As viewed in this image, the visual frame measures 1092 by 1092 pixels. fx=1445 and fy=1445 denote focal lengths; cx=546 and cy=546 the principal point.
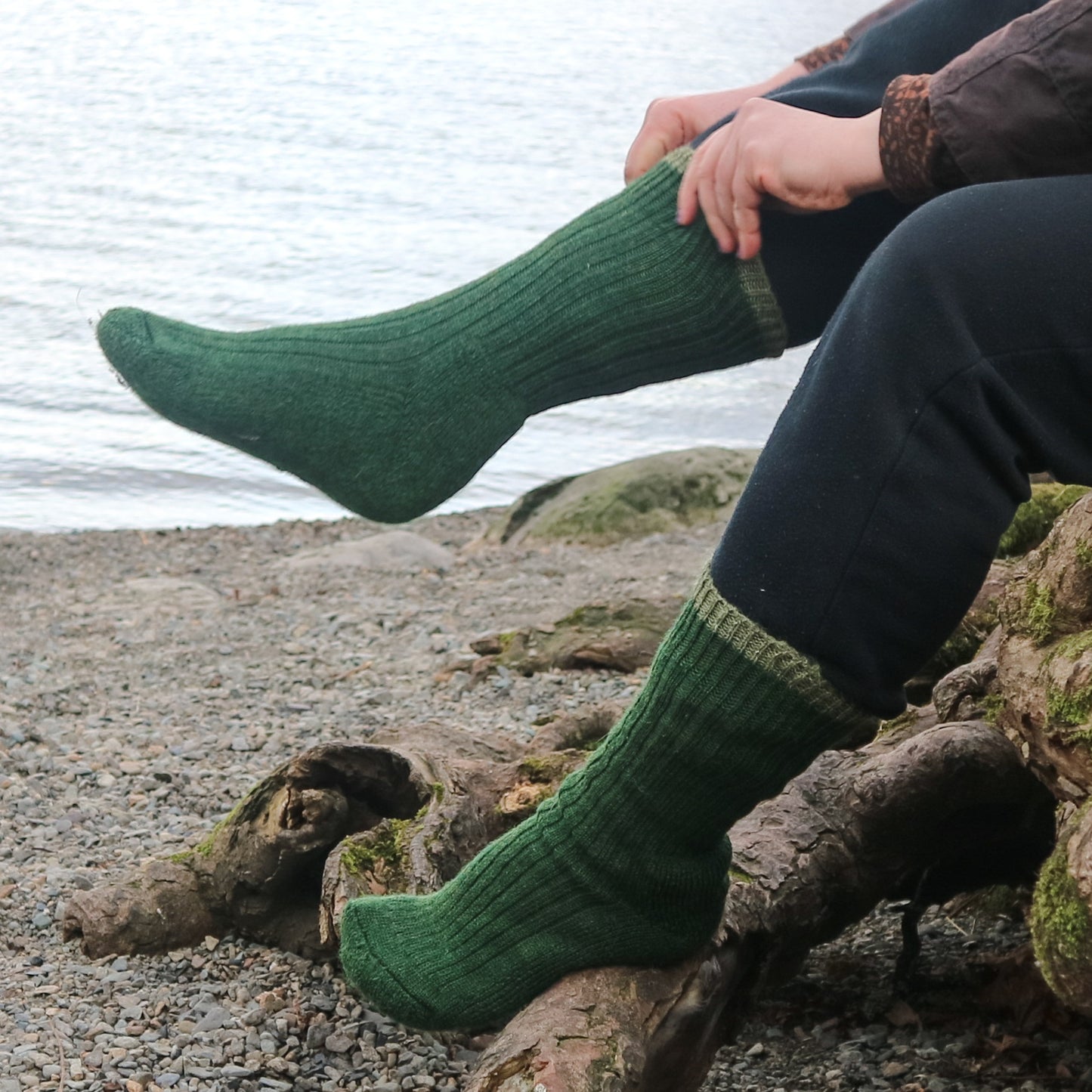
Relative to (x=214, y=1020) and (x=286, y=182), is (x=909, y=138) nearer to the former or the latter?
(x=214, y=1020)

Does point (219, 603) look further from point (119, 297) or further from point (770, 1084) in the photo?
point (119, 297)

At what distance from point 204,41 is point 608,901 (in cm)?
2143

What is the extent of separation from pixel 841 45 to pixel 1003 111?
2.28 ft

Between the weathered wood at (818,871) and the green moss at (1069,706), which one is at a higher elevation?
the green moss at (1069,706)

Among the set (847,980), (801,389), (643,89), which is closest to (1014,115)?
(801,389)

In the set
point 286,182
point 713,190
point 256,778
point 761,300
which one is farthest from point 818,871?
point 286,182

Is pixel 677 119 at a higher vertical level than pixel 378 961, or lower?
higher

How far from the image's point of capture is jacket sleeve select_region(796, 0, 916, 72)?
5.52ft

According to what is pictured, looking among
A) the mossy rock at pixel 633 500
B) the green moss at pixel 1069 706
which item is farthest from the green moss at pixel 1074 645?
the mossy rock at pixel 633 500

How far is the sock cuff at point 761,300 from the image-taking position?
58.0 inches

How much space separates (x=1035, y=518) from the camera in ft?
7.39

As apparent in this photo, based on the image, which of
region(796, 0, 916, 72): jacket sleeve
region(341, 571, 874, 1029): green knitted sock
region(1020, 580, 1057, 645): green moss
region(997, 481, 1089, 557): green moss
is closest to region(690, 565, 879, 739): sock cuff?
region(341, 571, 874, 1029): green knitted sock

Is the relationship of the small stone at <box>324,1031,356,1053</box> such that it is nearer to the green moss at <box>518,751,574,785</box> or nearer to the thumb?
the green moss at <box>518,751,574,785</box>

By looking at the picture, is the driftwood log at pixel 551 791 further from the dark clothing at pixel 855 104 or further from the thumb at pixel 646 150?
the thumb at pixel 646 150
